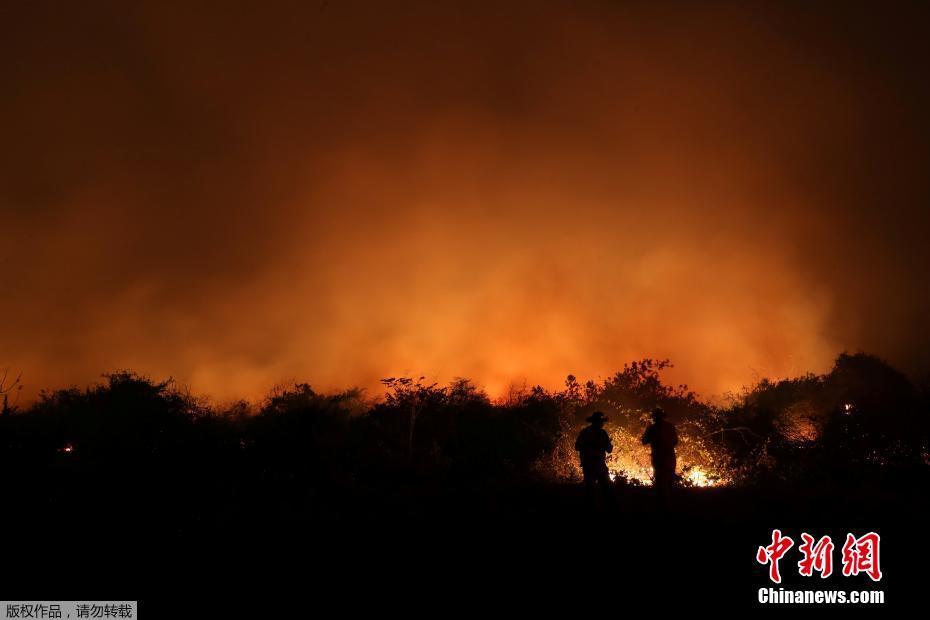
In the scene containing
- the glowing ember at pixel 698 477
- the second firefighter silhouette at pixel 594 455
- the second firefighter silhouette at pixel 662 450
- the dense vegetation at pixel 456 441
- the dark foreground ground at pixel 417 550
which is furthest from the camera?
the glowing ember at pixel 698 477

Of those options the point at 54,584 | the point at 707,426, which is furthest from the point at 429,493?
the point at 707,426

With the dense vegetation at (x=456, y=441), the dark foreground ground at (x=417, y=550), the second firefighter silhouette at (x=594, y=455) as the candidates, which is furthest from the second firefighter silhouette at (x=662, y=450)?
the dense vegetation at (x=456, y=441)

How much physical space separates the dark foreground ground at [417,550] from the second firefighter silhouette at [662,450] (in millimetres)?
665

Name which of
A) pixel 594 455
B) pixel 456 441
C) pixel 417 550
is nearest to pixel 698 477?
pixel 456 441

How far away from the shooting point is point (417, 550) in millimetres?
10609

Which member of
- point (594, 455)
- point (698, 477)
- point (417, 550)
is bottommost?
point (417, 550)

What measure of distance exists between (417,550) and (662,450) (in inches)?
218

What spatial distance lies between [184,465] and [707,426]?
717 inches

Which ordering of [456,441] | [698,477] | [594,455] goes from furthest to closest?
[456,441], [698,477], [594,455]

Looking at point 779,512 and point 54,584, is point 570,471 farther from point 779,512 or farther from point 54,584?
point 54,584

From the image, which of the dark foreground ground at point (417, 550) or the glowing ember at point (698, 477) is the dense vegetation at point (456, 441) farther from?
the dark foreground ground at point (417, 550)

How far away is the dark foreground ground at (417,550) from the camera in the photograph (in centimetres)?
835

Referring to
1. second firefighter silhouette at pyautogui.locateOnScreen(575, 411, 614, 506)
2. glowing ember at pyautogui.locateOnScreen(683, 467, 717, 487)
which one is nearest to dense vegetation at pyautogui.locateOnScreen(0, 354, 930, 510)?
glowing ember at pyautogui.locateOnScreen(683, 467, 717, 487)

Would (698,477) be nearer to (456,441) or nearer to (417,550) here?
(456,441)
